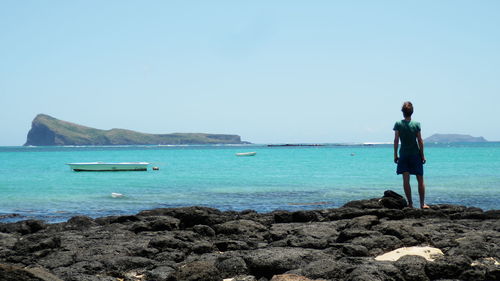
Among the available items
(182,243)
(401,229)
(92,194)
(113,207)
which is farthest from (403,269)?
(92,194)

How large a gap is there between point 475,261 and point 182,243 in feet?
13.7

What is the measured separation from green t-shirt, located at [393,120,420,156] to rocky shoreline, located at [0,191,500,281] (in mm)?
1148

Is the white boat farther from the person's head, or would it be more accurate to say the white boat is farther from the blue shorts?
the person's head

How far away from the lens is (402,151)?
12.1 m

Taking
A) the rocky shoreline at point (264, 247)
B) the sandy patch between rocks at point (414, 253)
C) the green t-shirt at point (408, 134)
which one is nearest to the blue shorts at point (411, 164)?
the green t-shirt at point (408, 134)

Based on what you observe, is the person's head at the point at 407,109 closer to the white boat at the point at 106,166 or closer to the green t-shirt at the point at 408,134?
the green t-shirt at the point at 408,134

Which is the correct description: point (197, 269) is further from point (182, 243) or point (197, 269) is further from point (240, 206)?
point (240, 206)

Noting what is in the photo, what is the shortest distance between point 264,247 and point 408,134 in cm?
467

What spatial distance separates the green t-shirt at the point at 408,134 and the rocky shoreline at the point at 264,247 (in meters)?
1.15

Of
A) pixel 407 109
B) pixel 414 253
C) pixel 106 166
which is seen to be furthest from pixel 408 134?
pixel 106 166

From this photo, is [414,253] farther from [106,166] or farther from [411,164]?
[106,166]

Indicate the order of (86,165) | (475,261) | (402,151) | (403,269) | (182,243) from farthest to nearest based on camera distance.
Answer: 1. (86,165)
2. (402,151)
3. (182,243)
4. (475,261)
5. (403,269)

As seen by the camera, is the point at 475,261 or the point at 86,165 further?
the point at 86,165

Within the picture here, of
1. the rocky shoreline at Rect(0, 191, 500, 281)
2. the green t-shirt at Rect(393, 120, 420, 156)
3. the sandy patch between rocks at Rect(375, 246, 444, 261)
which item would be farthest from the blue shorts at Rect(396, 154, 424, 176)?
the sandy patch between rocks at Rect(375, 246, 444, 261)
